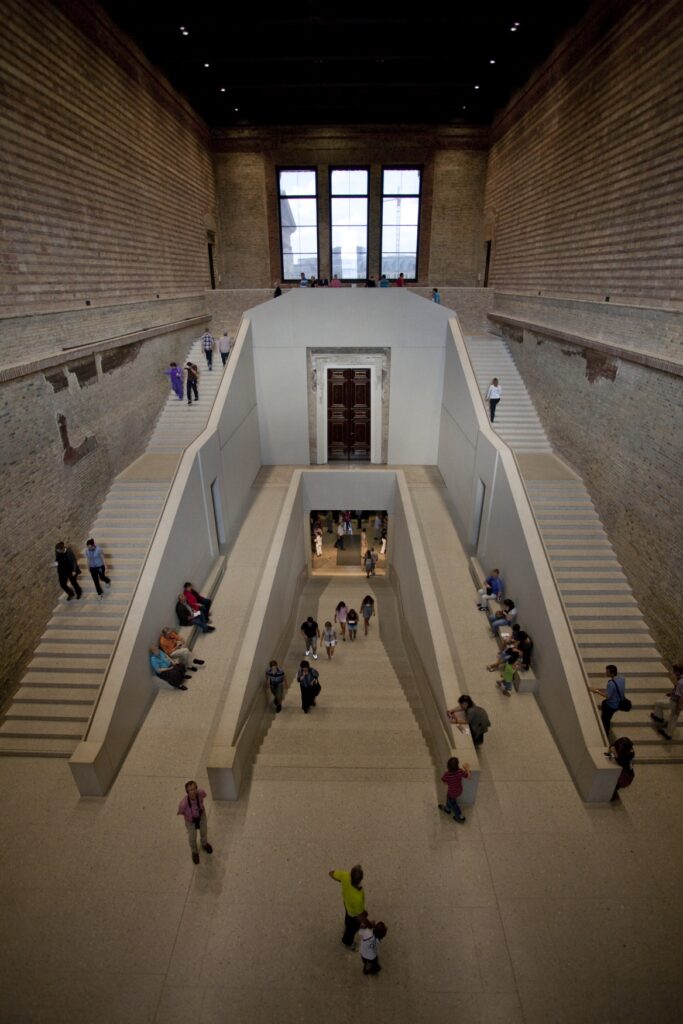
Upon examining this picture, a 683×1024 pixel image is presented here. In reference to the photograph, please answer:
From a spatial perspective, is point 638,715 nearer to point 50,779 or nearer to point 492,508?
point 492,508

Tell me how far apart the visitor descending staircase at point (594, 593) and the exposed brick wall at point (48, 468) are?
25.9 ft

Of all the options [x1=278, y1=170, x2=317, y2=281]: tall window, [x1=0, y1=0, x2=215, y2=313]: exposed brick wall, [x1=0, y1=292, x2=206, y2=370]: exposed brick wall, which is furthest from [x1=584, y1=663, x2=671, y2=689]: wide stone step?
[x1=278, y1=170, x2=317, y2=281]: tall window

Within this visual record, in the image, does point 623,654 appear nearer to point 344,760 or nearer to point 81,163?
point 344,760

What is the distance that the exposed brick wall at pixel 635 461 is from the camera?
24.9 feet

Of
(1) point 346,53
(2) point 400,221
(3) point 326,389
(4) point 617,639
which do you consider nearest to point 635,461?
(4) point 617,639

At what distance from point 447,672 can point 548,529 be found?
3.57 meters

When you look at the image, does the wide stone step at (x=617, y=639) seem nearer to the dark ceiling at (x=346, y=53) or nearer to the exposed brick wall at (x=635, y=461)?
the exposed brick wall at (x=635, y=461)

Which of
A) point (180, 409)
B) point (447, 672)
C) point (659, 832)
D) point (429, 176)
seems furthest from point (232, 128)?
point (659, 832)

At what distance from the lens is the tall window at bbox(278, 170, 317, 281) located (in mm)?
19625

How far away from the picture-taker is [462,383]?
42.8 feet

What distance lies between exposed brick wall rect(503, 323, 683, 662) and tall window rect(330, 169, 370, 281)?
11504 mm

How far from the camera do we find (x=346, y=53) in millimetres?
13805

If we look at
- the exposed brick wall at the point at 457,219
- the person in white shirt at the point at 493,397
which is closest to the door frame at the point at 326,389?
the person in white shirt at the point at 493,397

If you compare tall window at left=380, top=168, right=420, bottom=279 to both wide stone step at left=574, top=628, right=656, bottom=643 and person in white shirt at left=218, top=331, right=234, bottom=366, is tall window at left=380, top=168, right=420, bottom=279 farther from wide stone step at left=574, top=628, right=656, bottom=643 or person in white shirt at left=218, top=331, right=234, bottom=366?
wide stone step at left=574, top=628, right=656, bottom=643
